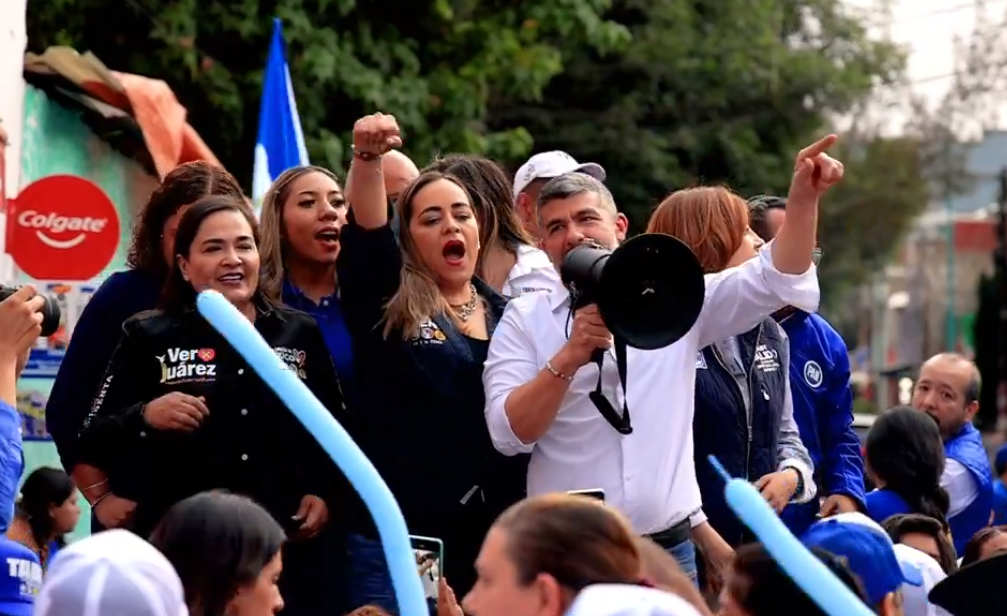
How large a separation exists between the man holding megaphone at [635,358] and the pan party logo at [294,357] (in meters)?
0.49

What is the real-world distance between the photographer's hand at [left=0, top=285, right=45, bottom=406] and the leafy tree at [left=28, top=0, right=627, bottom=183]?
24.9ft

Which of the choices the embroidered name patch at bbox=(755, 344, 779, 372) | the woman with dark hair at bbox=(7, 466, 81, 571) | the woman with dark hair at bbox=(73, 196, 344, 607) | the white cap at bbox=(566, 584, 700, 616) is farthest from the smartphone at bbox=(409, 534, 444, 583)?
the woman with dark hair at bbox=(7, 466, 81, 571)

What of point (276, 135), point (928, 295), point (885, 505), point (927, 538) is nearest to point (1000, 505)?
point (885, 505)

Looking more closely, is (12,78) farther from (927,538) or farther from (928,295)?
(928,295)

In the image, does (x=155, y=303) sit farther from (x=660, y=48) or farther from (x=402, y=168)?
(x=660, y=48)

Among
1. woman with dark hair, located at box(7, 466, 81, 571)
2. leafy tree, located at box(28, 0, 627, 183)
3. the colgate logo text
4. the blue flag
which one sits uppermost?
leafy tree, located at box(28, 0, 627, 183)

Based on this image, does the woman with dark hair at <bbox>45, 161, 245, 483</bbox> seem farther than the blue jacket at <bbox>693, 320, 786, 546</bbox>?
No

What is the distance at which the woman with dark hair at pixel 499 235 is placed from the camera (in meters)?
6.40

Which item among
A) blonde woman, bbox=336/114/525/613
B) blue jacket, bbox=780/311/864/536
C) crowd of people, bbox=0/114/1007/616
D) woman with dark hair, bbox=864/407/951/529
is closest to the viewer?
crowd of people, bbox=0/114/1007/616

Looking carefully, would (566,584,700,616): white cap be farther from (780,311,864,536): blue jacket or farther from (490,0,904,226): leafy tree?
(490,0,904,226): leafy tree

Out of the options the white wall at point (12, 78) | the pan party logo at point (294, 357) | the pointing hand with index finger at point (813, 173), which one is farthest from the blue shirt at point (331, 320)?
the white wall at point (12, 78)

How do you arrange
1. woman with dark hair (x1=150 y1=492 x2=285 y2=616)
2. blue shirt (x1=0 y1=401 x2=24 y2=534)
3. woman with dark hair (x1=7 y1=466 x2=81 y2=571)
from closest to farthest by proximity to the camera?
Result: woman with dark hair (x1=150 y1=492 x2=285 y2=616) → blue shirt (x1=0 y1=401 x2=24 y2=534) → woman with dark hair (x1=7 y1=466 x2=81 y2=571)

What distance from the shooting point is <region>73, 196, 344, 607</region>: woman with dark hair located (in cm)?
525

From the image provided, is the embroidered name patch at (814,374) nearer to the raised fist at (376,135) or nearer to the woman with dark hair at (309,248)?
the woman with dark hair at (309,248)
